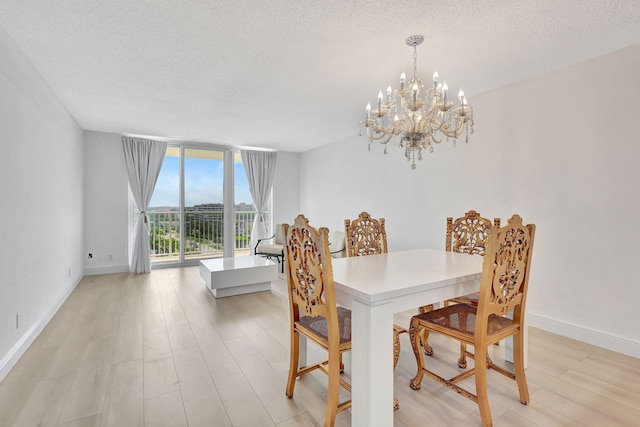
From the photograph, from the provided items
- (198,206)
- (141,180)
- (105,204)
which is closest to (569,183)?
(198,206)

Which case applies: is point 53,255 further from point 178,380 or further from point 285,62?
point 285,62

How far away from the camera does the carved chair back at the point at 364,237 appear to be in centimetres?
272

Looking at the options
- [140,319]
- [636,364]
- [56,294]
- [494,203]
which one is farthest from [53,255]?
[636,364]

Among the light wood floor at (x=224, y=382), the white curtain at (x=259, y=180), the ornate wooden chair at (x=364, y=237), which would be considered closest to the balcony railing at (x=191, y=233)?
the white curtain at (x=259, y=180)

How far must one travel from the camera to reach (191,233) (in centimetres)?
589

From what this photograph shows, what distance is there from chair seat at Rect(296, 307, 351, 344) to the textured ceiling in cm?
188

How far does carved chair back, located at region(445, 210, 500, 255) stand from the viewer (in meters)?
2.57

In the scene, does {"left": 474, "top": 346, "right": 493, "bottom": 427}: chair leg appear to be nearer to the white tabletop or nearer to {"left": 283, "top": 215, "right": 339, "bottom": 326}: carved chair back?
the white tabletop

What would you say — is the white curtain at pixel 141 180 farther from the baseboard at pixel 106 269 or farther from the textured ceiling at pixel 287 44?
the textured ceiling at pixel 287 44

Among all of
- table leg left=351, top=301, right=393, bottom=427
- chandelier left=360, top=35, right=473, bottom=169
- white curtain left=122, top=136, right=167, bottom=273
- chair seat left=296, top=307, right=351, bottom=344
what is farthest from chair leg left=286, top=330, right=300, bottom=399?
white curtain left=122, top=136, right=167, bottom=273

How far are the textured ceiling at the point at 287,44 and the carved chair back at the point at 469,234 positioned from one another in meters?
1.34

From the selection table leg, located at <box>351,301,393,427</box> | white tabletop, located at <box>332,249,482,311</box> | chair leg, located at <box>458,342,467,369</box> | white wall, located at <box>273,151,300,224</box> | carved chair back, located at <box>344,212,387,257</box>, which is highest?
white wall, located at <box>273,151,300,224</box>

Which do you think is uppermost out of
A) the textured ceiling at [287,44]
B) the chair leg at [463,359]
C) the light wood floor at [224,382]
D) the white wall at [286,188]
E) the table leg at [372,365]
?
the textured ceiling at [287,44]

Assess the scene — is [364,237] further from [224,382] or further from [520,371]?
[224,382]
